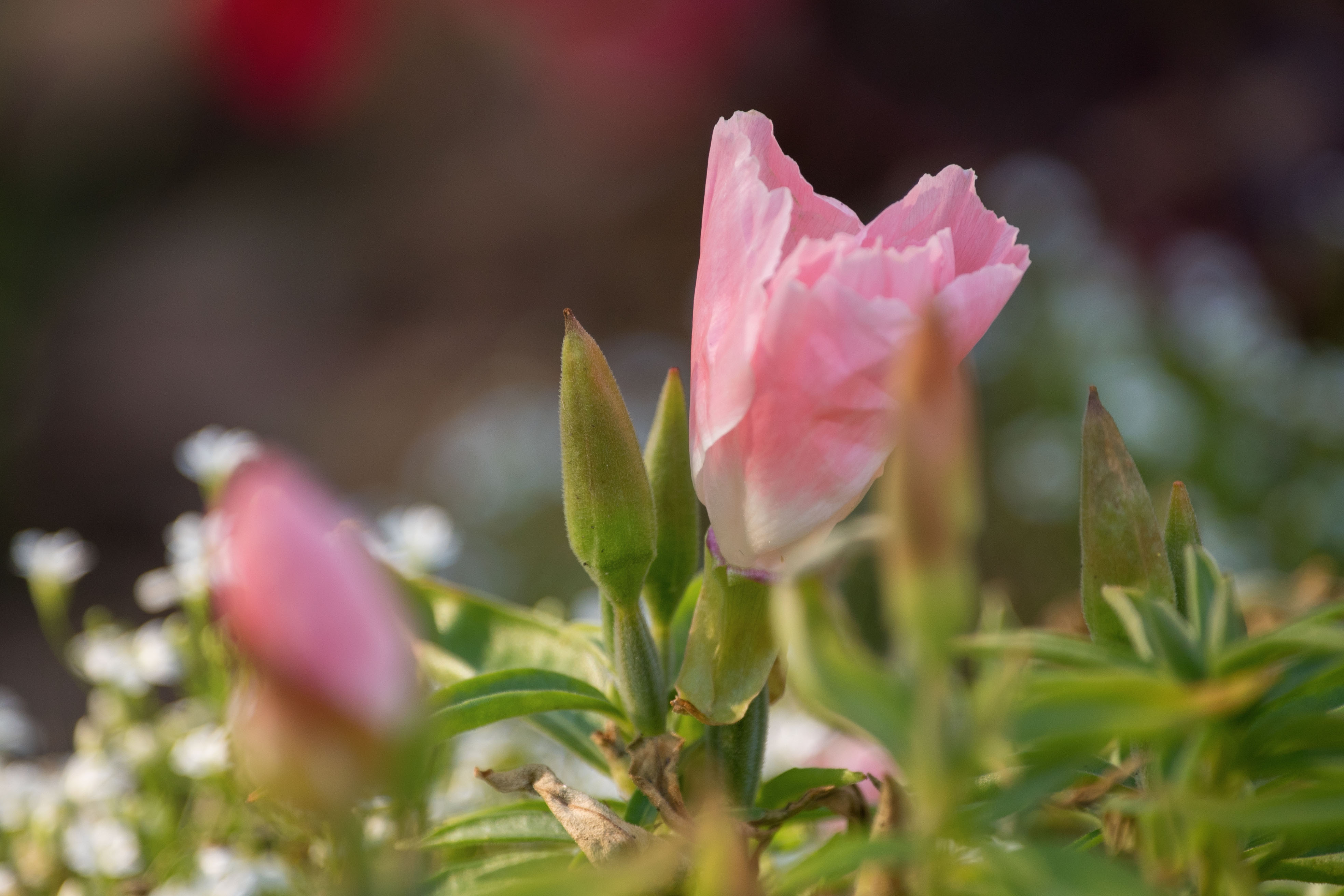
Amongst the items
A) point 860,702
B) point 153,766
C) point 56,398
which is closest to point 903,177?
point 56,398

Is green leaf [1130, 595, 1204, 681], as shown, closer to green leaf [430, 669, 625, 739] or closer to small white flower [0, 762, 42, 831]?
green leaf [430, 669, 625, 739]

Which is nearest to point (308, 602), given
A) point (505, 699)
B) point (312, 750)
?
point (312, 750)

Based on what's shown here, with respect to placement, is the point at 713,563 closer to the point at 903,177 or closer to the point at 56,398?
the point at 903,177

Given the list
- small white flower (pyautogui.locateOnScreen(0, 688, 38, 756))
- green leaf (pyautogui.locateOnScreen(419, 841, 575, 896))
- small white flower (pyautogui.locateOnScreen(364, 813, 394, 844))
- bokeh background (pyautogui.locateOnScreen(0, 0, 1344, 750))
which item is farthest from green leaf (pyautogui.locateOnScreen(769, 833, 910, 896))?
bokeh background (pyautogui.locateOnScreen(0, 0, 1344, 750))

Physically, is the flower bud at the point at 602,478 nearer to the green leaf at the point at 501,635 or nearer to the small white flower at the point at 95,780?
the green leaf at the point at 501,635

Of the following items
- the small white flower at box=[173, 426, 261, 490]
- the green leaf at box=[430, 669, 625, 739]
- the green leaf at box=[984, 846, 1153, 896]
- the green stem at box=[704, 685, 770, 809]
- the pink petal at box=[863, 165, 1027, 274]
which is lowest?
the green leaf at box=[984, 846, 1153, 896]

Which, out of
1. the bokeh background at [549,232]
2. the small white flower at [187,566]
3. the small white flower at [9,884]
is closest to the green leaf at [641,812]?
the small white flower at [187,566]
